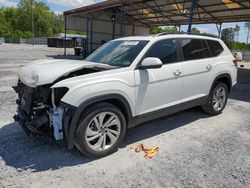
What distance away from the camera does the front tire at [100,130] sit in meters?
3.21

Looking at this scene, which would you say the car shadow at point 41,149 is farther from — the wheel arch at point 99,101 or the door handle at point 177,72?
the door handle at point 177,72

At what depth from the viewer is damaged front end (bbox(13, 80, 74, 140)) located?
10.2 feet

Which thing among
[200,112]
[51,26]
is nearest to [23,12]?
[51,26]

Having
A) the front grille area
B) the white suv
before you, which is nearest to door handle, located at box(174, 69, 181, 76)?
the white suv

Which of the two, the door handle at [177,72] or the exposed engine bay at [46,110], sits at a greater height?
the door handle at [177,72]

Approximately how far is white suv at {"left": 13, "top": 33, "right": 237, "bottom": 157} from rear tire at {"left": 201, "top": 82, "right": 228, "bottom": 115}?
39 cm

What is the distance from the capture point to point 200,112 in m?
5.74

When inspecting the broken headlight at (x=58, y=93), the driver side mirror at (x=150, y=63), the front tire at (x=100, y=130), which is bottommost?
the front tire at (x=100, y=130)

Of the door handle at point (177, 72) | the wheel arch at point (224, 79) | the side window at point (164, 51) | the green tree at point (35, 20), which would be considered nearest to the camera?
the side window at point (164, 51)

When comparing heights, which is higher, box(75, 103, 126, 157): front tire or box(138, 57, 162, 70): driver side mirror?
box(138, 57, 162, 70): driver side mirror

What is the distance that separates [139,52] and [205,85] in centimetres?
185

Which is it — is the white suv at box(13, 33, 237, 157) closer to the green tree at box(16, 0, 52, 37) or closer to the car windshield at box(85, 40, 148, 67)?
the car windshield at box(85, 40, 148, 67)

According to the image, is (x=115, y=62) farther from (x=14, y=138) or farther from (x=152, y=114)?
(x=14, y=138)

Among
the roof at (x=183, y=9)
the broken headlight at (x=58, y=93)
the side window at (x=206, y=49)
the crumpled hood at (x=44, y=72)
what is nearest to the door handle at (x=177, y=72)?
the side window at (x=206, y=49)
